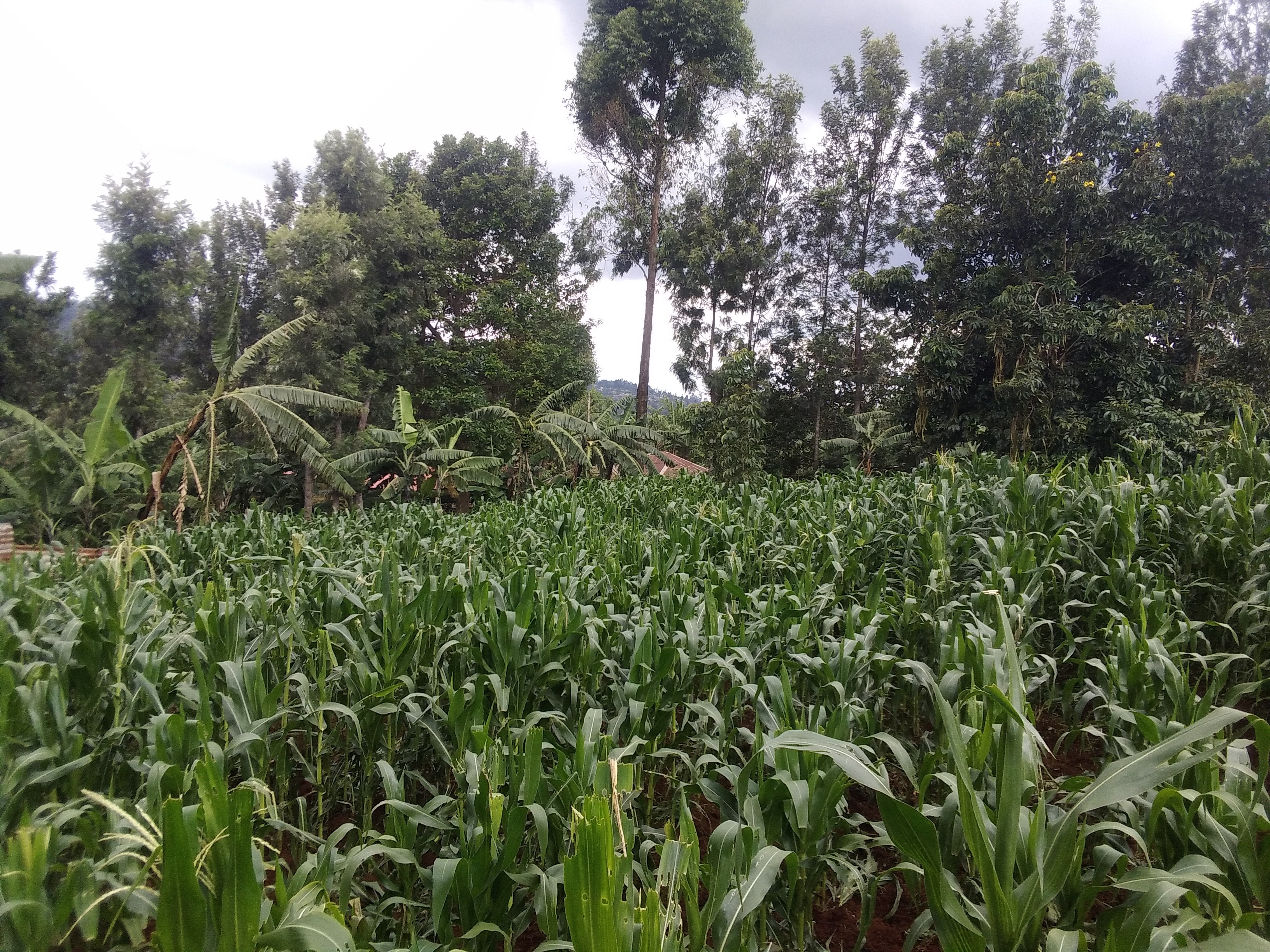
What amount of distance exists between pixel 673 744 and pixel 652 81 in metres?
20.8

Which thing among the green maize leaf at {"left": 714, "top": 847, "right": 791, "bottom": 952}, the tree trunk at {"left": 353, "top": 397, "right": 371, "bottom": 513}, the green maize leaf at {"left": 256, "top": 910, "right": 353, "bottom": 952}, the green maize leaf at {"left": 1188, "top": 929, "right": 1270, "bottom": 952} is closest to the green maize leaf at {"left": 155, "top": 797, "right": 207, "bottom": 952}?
the green maize leaf at {"left": 256, "top": 910, "right": 353, "bottom": 952}

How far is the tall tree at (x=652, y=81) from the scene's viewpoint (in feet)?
60.0

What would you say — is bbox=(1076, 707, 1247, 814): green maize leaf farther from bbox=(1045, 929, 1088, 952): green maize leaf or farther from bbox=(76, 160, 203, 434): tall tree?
bbox=(76, 160, 203, 434): tall tree

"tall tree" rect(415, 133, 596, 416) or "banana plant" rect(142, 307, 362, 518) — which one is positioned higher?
"tall tree" rect(415, 133, 596, 416)

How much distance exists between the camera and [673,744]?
2963mm

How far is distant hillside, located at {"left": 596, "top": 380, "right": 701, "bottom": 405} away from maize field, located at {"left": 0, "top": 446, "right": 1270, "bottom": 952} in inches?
548

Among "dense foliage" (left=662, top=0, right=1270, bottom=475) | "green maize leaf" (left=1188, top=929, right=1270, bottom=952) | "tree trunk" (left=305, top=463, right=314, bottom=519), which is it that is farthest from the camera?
"tree trunk" (left=305, top=463, right=314, bottom=519)

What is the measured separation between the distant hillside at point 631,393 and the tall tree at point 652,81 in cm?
382

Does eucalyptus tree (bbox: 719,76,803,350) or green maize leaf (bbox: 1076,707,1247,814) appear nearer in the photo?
green maize leaf (bbox: 1076,707,1247,814)

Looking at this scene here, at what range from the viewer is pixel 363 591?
370 centimetres

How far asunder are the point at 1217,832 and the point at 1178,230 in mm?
14104

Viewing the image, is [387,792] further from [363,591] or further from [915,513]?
[915,513]

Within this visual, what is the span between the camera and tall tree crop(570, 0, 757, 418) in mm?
18281

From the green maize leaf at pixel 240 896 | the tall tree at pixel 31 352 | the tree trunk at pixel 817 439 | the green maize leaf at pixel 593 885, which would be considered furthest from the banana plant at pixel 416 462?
the tall tree at pixel 31 352
